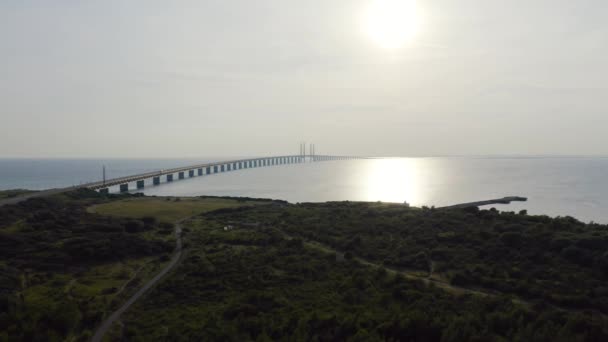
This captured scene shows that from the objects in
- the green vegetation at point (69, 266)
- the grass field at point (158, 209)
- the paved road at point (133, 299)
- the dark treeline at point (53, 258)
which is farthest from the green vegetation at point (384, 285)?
the grass field at point (158, 209)

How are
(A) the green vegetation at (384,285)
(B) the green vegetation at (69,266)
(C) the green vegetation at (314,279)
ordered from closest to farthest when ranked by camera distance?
(A) the green vegetation at (384,285) < (C) the green vegetation at (314,279) < (B) the green vegetation at (69,266)

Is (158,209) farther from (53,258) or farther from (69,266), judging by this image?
(69,266)

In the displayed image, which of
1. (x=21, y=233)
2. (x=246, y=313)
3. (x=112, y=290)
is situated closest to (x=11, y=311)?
(x=112, y=290)

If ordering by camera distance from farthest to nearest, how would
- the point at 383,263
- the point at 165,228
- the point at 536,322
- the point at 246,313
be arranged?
the point at 165,228
the point at 383,263
the point at 246,313
the point at 536,322

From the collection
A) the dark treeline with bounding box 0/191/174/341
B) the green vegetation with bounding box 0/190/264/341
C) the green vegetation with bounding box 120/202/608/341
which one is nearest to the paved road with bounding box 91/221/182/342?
the green vegetation with bounding box 0/190/264/341

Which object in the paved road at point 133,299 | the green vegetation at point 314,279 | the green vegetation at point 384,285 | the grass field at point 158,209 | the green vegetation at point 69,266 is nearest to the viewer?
the green vegetation at point 384,285

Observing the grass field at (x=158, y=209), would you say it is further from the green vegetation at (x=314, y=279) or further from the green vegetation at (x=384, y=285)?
the green vegetation at (x=384, y=285)

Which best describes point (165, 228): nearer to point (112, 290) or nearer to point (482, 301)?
point (112, 290)
